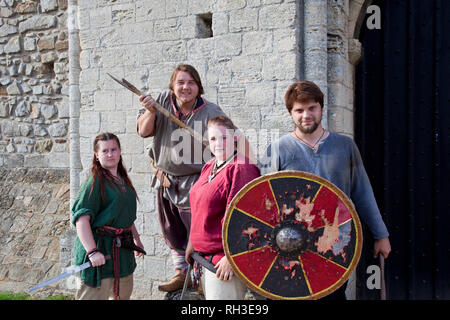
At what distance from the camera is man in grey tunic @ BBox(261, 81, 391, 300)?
2.15m

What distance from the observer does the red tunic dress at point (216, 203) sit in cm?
209

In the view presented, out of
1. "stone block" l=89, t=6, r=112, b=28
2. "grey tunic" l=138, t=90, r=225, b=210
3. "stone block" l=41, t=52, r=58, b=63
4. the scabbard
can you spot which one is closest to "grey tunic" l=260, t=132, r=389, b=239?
the scabbard

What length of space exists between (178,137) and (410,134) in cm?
206

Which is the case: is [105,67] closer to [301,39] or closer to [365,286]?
[301,39]

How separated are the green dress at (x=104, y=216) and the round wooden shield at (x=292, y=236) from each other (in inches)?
30.7

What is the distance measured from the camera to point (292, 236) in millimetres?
1987

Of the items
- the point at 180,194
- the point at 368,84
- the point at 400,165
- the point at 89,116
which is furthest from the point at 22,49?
the point at 400,165

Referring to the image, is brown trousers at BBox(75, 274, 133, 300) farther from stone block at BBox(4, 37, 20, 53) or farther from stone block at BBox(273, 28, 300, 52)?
stone block at BBox(4, 37, 20, 53)

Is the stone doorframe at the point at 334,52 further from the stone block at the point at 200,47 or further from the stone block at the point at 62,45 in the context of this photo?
the stone block at the point at 62,45

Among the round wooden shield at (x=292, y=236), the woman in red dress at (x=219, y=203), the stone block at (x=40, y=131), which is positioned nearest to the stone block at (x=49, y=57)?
the stone block at (x=40, y=131)

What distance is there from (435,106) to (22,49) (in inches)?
181

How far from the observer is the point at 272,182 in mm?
2033

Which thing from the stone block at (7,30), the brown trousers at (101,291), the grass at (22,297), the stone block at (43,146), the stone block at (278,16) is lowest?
the grass at (22,297)

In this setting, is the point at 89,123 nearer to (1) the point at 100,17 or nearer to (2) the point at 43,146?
(1) the point at 100,17
